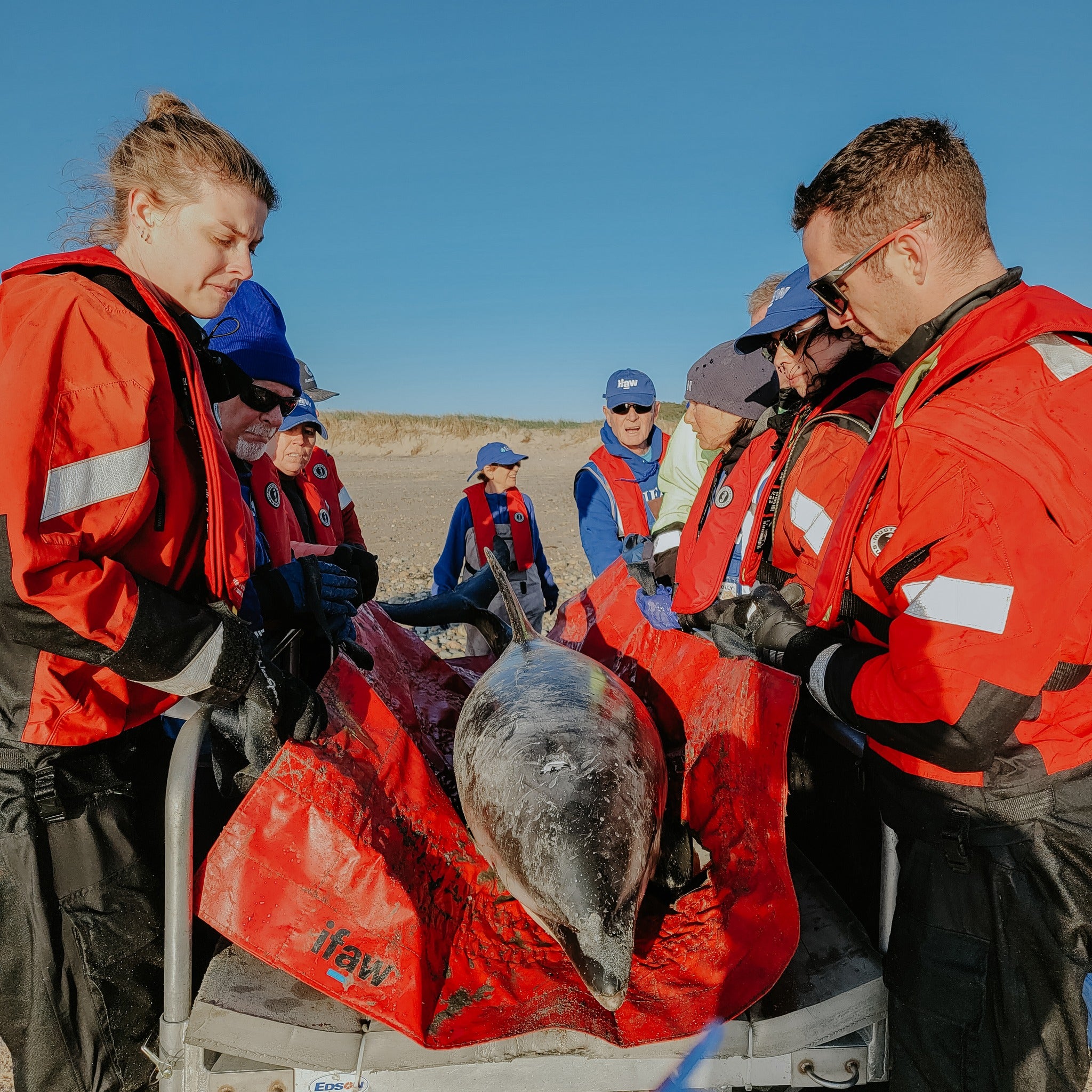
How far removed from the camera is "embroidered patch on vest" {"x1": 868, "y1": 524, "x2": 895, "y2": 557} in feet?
6.35

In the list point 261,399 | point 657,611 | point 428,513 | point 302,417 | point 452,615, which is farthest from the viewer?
point 428,513

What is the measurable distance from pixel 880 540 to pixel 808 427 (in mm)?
809

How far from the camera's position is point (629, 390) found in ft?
21.1

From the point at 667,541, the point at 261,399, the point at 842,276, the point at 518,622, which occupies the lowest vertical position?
the point at 518,622

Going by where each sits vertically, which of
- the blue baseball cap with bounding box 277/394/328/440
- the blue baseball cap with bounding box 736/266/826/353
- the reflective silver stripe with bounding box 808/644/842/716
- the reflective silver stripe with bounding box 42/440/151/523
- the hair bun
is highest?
the hair bun

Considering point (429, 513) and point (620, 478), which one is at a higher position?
point (620, 478)

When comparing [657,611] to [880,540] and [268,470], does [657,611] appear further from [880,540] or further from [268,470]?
[268,470]

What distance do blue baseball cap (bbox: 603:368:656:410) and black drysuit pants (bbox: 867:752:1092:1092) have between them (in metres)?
4.84

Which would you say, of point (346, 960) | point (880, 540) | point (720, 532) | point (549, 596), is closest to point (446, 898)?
point (346, 960)

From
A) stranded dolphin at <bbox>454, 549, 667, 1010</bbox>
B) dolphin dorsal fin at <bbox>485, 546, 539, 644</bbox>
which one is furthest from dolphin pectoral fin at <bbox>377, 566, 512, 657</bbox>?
stranded dolphin at <bbox>454, 549, 667, 1010</bbox>

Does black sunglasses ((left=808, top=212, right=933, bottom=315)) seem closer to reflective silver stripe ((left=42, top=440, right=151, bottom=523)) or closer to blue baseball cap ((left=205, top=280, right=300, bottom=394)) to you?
reflective silver stripe ((left=42, top=440, right=151, bottom=523))

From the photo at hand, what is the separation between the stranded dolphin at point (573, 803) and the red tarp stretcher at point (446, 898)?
0.56ft

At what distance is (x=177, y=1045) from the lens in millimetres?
1955

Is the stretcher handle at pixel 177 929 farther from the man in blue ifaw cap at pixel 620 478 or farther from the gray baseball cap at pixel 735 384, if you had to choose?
the man in blue ifaw cap at pixel 620 478
